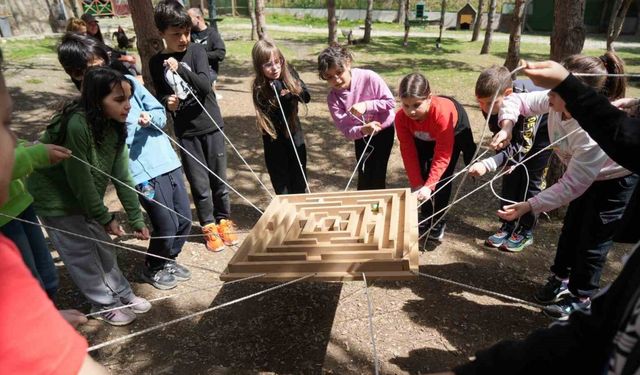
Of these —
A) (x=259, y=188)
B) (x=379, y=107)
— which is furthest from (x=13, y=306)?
(x=259, y=188)

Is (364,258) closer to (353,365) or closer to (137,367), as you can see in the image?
(353,365)

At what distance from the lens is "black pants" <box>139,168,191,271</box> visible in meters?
3.08

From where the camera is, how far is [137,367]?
101 inches

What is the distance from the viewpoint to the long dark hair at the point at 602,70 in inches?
90.2

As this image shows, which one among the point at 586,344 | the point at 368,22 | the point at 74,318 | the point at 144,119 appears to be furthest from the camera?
the point at 368,22

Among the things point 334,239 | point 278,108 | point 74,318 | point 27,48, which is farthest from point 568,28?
point 27,48

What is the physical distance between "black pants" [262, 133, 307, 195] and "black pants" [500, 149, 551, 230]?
5.75 feet

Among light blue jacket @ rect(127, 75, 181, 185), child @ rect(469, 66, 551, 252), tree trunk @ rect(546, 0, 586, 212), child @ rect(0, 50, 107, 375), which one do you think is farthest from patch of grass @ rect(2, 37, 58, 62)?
child @ rect(0, 50, 107, 375)

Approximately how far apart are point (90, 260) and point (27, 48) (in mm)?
13497

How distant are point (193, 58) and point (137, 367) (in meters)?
2.29

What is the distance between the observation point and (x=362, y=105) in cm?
329

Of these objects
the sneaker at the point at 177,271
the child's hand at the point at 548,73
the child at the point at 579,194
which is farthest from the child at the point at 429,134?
the sneaker at the point at 177,271

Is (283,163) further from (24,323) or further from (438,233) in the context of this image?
(24,323)

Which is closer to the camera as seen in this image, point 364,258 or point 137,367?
point 364,258
